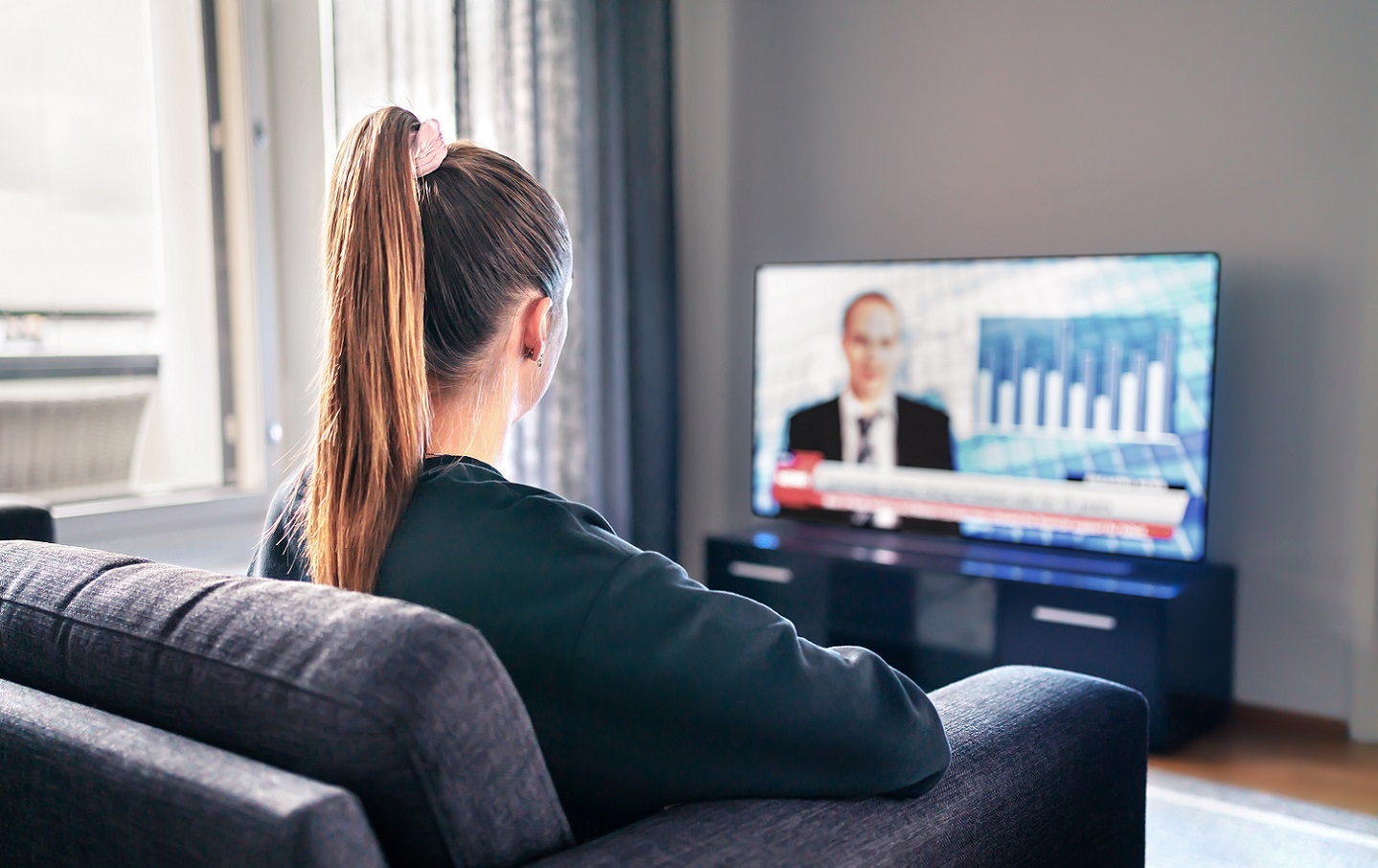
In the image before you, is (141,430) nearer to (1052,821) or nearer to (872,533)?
(872,533)

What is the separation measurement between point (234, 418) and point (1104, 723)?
269 cm

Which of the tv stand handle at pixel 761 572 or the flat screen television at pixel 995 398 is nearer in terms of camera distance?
the flat screen television at pixel 995 398

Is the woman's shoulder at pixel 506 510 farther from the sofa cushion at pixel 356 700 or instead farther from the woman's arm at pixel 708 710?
the sofa cushion at pixel 356 700

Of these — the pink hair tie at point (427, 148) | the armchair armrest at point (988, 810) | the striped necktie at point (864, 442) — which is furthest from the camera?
the striped necktie at point (864, 442)

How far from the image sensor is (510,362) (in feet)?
4.04

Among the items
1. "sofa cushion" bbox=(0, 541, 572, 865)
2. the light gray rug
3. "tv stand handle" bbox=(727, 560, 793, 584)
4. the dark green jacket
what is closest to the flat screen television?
"tv stand handle" bbox=(727, 560, 793, 584)

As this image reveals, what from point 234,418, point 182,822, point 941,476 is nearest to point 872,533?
point 941,476

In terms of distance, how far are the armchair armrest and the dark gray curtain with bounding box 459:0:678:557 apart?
2387mm

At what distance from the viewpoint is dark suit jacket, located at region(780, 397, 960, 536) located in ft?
10.6

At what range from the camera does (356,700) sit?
73 centimetres

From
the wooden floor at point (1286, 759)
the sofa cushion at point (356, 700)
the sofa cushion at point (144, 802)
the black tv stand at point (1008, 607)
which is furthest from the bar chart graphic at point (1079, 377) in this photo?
the sofa cushion at point (144, 802)

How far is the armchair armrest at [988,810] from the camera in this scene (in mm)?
863

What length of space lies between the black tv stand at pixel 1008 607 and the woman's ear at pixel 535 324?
200 centimetres

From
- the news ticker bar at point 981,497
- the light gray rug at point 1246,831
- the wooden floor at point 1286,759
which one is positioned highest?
the news ticker bar at point 981,497
